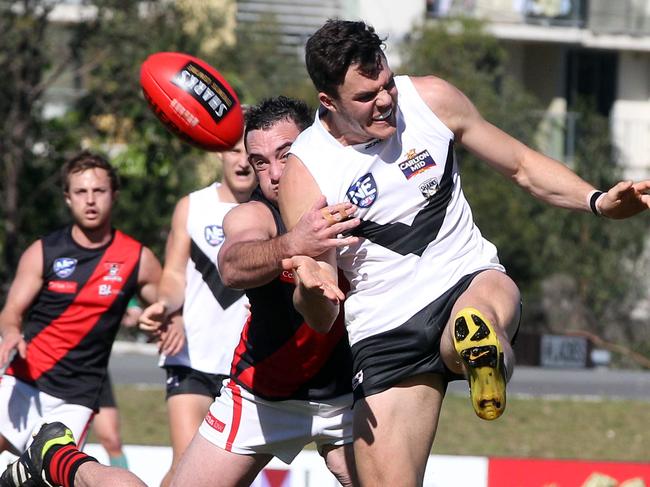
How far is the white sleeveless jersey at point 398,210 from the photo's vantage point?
4.75 meters

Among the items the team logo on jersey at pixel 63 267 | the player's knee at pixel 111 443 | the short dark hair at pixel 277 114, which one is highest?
the short dark hair at pixel 277 114

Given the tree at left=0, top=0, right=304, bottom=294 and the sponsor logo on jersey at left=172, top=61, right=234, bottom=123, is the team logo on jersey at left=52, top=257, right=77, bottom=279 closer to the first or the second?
the sponsor logo on jersey at left=172, top=61, right=234, bottom=123

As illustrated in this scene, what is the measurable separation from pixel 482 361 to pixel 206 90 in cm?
247

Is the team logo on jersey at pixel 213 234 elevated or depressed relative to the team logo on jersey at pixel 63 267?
elevated

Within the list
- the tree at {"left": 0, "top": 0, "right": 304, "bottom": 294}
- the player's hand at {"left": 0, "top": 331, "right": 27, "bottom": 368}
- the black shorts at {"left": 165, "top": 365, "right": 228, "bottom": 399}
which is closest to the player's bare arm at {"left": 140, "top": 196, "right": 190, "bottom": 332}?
the black shorts at {"left": 165, "top": 365, "right": 228, "bottom": 399}

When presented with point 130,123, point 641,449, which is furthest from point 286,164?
point 130,123

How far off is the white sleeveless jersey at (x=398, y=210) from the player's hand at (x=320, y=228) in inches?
15.4

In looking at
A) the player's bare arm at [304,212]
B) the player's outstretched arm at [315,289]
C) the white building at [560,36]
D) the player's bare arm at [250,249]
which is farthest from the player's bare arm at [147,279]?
the white building at [560,36]

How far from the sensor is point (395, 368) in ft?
15.6

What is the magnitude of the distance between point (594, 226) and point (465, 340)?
13678mm

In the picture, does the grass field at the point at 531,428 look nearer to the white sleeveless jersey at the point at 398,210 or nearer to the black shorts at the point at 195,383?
the black shorts at the point at 195,383

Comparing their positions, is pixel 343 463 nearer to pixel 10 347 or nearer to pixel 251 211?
pixel 251 211

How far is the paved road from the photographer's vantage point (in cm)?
1364

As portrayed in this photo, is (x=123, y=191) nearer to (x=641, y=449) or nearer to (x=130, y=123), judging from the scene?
(x=130, y=123)
